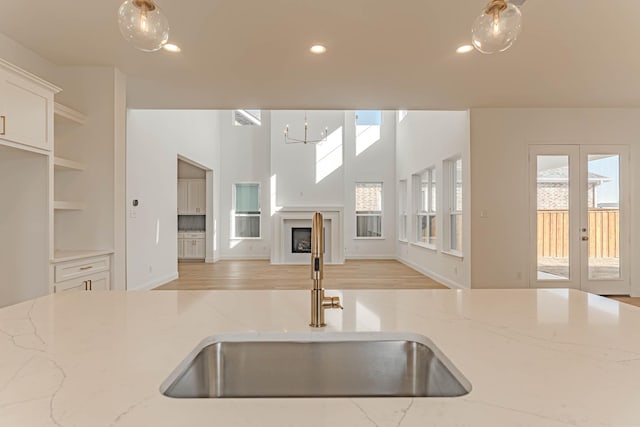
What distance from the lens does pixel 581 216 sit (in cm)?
524

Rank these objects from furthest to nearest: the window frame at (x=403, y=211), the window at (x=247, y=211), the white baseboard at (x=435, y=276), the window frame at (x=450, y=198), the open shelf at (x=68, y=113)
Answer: the window at (x=247, y=211) → the window frame at (x=403, y=211) → the window frame at (x=450, y=198) → the white baseboard at (x=435, y=276) → the open shelf at (x=68, y=113)

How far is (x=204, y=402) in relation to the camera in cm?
60

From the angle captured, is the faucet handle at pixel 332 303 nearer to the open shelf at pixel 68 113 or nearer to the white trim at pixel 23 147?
the white trim at pixel 23 147

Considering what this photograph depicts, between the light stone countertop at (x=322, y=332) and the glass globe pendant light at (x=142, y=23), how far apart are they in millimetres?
925

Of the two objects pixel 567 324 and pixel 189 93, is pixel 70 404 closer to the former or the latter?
pixel 567 324

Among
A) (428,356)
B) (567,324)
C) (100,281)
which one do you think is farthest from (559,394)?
(100,281)

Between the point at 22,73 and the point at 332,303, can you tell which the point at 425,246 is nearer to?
the point at 22,73

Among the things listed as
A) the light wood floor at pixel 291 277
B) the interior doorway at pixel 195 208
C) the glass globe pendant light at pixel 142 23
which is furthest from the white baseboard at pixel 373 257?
the glass globe pendant light at pixel 142 23

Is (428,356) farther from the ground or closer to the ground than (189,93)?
closer to the ground

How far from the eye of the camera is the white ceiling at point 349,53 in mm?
2717

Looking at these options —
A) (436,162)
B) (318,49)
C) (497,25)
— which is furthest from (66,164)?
(436,162)

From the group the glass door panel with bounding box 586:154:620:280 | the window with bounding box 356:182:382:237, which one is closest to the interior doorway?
the window with bounding box 356:182:382:237

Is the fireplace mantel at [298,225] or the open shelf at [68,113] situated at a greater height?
the open shelf at [68,113]

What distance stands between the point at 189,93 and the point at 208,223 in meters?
4.66
